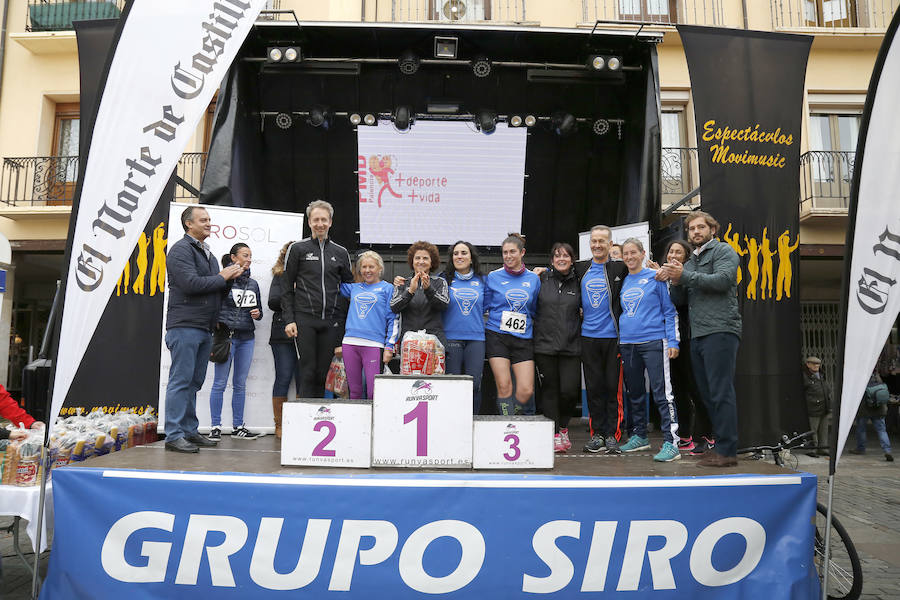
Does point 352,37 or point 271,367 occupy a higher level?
point 352,37

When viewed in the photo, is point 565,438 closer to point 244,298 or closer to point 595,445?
point 595,445

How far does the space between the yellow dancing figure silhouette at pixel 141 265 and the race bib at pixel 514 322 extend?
324 centimetres

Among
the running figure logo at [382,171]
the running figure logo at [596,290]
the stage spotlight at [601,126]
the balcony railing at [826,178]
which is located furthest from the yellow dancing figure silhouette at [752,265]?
the balcony railing at [826,178]

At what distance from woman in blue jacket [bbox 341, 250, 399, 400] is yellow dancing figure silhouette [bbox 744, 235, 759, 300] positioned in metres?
2.63

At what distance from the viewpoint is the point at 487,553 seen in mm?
2645

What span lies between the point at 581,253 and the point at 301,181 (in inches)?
133

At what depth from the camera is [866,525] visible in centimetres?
485

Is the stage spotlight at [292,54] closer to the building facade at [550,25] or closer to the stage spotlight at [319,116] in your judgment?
the stage spotlight at [319,116]

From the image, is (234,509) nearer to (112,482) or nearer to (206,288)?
(112,482)

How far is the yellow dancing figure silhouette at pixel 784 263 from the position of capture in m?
4.35

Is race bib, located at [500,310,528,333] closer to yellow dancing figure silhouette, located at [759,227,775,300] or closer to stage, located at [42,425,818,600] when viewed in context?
stage, located at [42,425,818,600]

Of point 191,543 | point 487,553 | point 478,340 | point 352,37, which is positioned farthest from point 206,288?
point 352,37

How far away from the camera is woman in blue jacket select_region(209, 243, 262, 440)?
4727 millimetres

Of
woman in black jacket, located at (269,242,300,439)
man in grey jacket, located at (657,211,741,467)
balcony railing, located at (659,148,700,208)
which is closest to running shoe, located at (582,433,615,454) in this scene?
man in grey jacket, located at (657,211,741,467)
